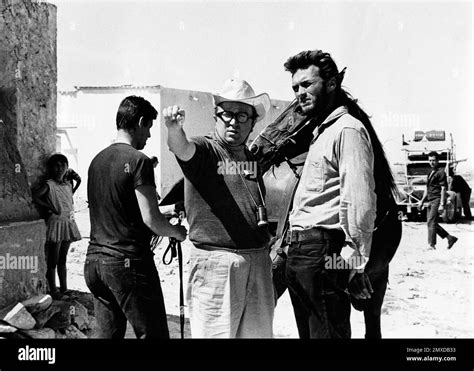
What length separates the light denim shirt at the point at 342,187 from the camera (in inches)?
105

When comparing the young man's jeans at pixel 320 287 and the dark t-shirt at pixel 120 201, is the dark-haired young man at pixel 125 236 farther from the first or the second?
the young man's jeans at pixel 320 287

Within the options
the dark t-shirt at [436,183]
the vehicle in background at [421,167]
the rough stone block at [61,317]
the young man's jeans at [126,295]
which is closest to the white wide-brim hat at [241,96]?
the young man's jeans at [126,295]

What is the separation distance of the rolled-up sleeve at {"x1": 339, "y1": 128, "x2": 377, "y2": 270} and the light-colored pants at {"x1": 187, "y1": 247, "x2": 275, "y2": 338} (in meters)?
0.44

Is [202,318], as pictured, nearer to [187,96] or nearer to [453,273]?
[453,273]

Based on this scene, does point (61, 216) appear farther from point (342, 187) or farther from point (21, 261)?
point (342, 187)

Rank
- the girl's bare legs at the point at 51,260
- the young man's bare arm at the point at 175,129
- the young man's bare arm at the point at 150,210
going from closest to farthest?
the young man's bare arm at the point at 175,129 → the young man's bare arm at the point at 150,210 → the girl's bare legs at the point at 51,260

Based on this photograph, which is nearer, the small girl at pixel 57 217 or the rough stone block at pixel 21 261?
the rough stone block at pixel 21 261

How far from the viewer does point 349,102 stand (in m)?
3.20

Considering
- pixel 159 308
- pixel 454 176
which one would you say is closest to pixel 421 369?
pixel 159 308

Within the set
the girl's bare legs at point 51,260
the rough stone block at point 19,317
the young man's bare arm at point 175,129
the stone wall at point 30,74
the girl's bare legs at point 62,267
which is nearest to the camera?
the young man's bare arm at point 175,129

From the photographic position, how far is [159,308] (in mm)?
2834

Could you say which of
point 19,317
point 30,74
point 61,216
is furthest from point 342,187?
point 61,216

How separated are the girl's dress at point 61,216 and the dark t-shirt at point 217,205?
5.89 ft

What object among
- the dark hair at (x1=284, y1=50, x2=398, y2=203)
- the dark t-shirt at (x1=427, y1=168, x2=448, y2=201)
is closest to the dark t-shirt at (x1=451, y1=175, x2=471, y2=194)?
the dark t-shirt at (x1=427, y1=168, x2=448, y2=201)
